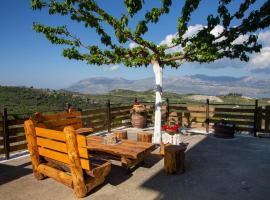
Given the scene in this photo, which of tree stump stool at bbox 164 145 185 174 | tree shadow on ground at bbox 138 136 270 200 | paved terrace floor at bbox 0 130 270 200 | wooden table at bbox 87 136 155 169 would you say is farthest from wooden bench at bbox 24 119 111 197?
tree stump stool at bbox 164 145 185 174

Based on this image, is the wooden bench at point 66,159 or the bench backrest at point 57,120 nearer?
the wooden bench at point 66,159

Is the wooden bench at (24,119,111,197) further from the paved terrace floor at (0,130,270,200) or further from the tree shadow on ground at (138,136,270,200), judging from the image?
the tree shadow on ground at (138,136,270,200)

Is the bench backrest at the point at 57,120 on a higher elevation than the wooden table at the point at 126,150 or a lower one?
higher

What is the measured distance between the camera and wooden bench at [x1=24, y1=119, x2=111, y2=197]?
4.60 m

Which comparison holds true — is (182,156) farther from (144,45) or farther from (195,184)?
(144,45)

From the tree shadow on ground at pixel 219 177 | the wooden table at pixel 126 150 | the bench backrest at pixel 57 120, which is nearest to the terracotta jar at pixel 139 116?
the tree shadow on ground at pixel 219 177

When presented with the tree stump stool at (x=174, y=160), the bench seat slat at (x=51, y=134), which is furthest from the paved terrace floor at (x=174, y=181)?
the bench seat slat at (x=51, y=134)

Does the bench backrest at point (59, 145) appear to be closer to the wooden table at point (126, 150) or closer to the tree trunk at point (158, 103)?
the wooden table at point (126, 150)

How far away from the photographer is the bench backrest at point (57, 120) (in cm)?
616

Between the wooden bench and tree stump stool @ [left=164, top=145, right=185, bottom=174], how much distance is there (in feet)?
5.32

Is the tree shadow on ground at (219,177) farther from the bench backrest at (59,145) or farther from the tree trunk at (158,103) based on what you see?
the bench backrest at (59,145)

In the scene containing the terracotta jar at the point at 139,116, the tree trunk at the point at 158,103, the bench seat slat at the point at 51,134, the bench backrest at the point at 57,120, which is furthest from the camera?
the terracotta jar at the point at 139,116

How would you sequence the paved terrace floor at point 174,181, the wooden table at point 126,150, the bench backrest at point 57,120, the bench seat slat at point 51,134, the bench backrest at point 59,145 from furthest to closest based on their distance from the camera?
the bench backrest at point 57,120
the wooden table at point 126,150
the paved terrace floor at point 174,181
the bench seat slat at point 51,134
the bench backrest at point 59,145

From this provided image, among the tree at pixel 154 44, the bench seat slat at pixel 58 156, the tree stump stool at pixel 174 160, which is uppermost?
the tree at pixel 154 44
